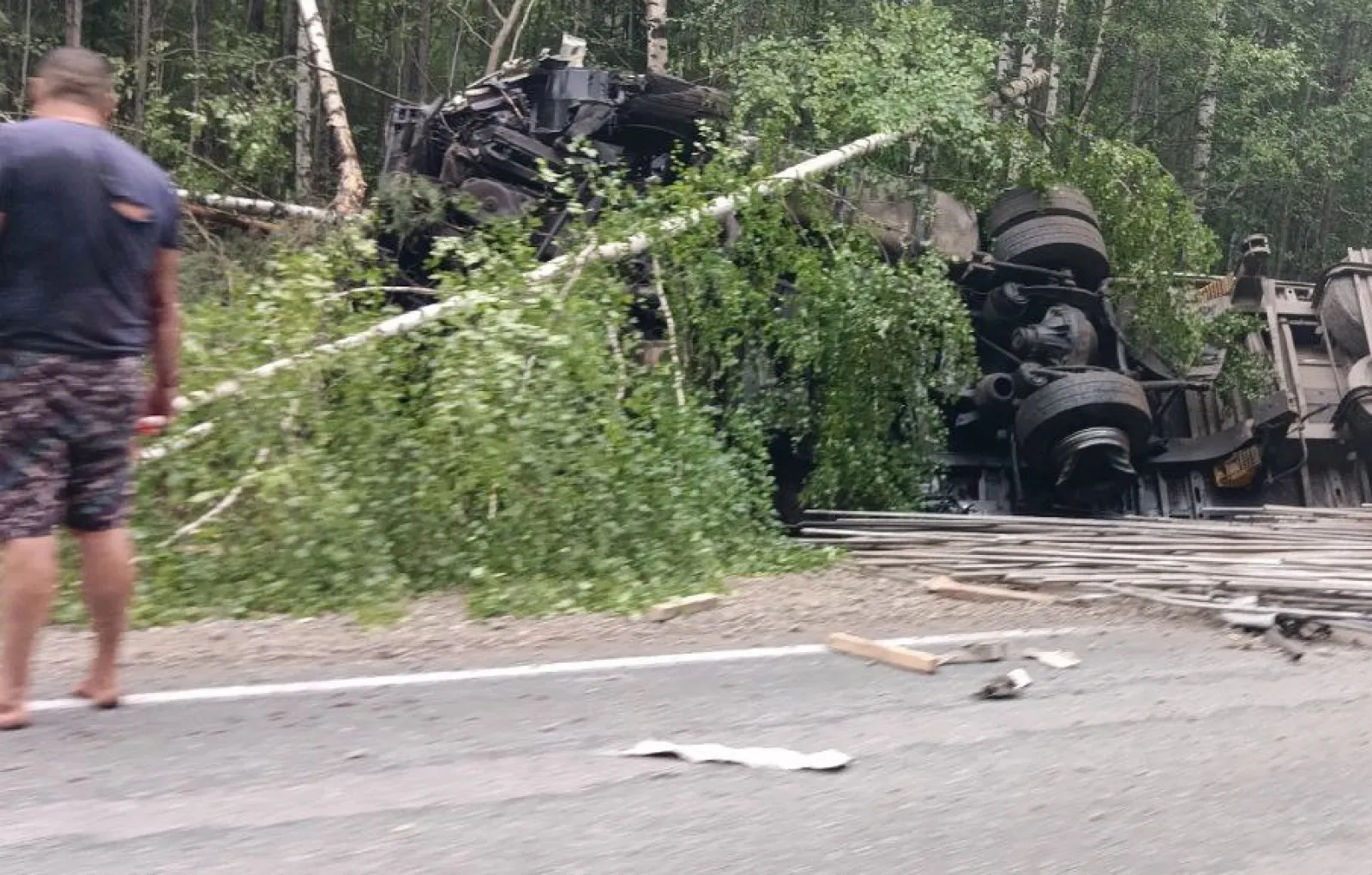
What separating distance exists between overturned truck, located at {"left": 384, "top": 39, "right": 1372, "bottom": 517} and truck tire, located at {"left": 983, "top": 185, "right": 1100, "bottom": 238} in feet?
0.06

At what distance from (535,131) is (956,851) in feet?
31.0

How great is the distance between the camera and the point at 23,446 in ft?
12.8

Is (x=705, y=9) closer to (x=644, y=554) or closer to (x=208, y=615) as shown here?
(x=644, y=554)

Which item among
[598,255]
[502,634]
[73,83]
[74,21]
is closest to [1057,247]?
[598,255]

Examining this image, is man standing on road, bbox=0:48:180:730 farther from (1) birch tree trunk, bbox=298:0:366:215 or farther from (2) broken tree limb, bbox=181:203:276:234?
(2) broken tree limb, bbox=181:203:276:234

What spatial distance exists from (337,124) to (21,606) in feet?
34.5

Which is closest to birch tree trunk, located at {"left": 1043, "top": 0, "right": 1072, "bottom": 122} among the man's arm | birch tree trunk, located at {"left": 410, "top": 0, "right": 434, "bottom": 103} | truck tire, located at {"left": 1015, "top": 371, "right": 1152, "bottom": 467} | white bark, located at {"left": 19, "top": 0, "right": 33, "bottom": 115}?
truck tire, located at {"left": 1015, "top": 371, "right": 1152, "bottom": 467}

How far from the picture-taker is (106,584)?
163 inches

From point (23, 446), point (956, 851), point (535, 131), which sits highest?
point (535, 131)

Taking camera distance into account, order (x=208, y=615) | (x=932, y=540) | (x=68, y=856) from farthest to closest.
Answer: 1. (x=932, y=540)
2. (x=208, y=615)
3. (x=68, y=856)

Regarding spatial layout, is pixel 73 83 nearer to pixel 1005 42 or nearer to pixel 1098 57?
pixel 1005 42

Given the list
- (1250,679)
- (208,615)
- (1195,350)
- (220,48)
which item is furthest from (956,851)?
(220,48)

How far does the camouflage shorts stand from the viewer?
12.7ft

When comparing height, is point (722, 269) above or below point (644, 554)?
above
